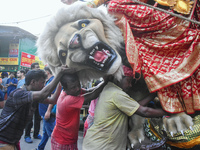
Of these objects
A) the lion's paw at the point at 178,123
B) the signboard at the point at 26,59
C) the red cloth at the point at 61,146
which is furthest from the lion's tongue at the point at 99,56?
the signboard at the point at 26,59

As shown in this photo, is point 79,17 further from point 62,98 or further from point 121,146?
point 121,146

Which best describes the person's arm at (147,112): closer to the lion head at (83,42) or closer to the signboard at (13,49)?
the lion head at (83,42)

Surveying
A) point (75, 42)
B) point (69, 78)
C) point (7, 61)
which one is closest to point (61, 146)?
point (69, 78)

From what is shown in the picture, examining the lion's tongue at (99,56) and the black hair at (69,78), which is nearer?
the lion's tongue at (99,56)

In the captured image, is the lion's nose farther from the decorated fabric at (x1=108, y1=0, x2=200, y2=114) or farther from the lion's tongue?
the decorated fabric at (x1=108, y1=0, x2=200, y2=114)

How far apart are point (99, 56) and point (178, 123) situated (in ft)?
3.11

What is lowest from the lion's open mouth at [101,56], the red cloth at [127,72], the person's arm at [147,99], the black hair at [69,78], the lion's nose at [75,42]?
the person's arm at [147,99]

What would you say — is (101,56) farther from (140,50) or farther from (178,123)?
(178,123)

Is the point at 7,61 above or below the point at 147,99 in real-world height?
below

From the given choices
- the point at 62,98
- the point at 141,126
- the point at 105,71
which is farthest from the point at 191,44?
the point at 62,98

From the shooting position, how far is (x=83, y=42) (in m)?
1.50

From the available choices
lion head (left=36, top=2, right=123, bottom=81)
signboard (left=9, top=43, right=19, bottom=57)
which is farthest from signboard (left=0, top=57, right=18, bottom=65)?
lion head (left=36, top=2, right=123, bottom=81)

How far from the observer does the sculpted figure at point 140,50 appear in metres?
1.50

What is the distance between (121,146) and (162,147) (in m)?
0.40
